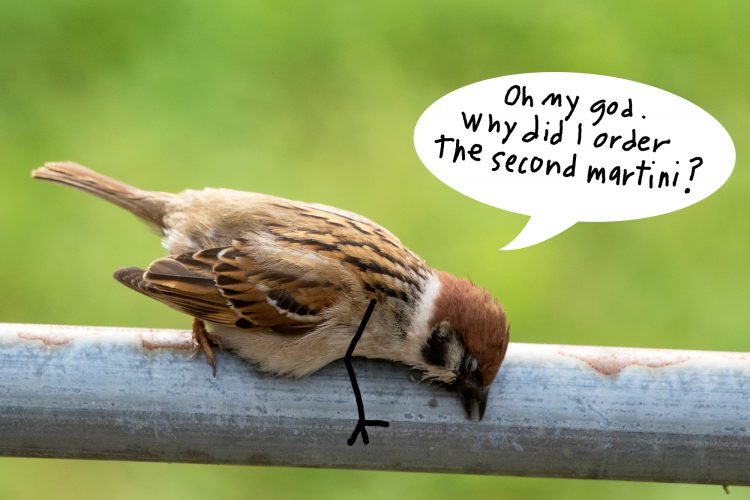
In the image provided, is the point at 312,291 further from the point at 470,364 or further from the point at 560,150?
the point at 560,150

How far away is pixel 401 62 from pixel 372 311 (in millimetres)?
3170

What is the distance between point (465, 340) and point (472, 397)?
0.41m

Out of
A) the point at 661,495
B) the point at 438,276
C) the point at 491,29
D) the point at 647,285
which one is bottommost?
the point at 661,495

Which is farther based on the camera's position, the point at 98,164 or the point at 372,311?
the point at 98,164

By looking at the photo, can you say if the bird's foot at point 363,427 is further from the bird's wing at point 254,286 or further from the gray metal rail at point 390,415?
the bird's wing at point 254,286

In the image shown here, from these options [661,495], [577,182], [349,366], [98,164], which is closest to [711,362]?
[349,366]

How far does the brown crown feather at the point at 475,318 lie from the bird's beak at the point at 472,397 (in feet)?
0.36

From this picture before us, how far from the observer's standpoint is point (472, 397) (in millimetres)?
2143

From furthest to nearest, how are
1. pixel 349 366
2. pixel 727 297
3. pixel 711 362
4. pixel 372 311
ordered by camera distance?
pixel 727 297
pixel 372 311
pixel 349 366
pixel 711 362

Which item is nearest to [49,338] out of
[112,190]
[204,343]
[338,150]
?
[204,343]

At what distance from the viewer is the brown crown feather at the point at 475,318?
2373 millimetres

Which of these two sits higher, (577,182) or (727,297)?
(577,182)

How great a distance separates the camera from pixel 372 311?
2.79 meters

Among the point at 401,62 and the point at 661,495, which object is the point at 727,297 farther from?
the point at 401,62
